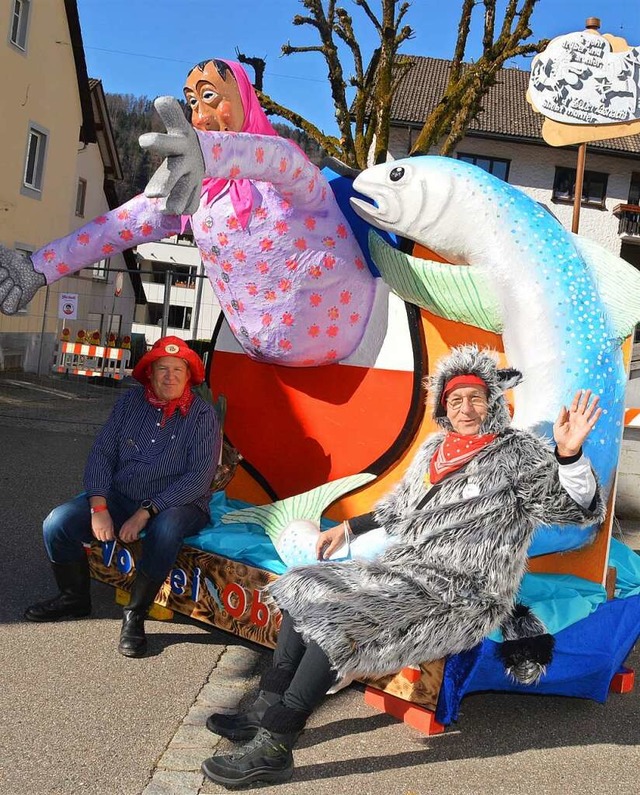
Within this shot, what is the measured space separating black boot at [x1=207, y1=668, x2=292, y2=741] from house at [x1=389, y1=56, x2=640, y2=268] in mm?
21956

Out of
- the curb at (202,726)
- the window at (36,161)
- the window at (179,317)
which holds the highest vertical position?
the window at (36,161)

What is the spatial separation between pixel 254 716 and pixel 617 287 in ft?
6.41

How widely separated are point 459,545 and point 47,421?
7.54 m

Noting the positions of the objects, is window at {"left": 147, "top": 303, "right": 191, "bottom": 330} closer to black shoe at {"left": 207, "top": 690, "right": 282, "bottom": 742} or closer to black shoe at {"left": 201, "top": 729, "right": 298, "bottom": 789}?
black shoe at {"left": 207, "top": 690, "right": 282, "bottom": 742}

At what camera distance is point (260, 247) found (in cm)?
331

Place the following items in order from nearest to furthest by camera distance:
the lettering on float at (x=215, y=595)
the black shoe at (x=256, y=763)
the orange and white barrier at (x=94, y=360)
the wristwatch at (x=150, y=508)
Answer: the black shoe at (x=256, y=763) → the lettering on float at (x=215, y=595) → the wristwatch at (x=150, y=508) → the orange and white barrier at (x=94, y=360)

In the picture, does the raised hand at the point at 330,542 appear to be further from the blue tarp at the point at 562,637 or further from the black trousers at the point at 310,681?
the black trousers at the point at 310,681

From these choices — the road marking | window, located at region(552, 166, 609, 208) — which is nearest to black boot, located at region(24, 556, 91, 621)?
the road marking

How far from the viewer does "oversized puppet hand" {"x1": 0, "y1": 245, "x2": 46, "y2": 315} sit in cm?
352

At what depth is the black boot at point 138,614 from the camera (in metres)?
3.27

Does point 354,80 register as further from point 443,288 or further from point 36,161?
point 443,288

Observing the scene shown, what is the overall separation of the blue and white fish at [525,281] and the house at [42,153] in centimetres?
906

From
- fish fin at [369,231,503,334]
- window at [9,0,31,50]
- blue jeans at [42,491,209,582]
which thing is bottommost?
blue jeans at [42,491,209,582]

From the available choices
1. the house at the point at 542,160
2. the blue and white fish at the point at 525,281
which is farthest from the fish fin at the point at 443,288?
the house at the point at 542,160
